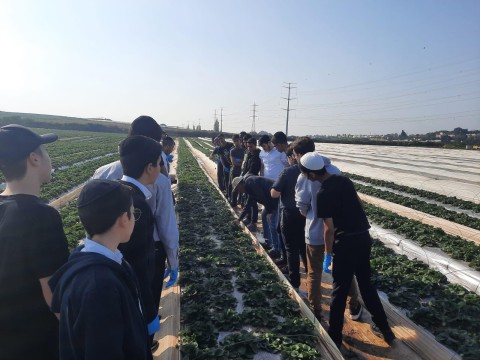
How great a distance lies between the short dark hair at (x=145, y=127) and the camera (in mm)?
3783

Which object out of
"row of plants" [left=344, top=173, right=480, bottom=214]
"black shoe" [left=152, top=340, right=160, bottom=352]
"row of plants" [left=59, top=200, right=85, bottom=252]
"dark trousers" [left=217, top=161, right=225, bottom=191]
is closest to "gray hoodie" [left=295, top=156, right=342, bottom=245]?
"black shoe" [left=152, top=340, right=160, bottom=352]

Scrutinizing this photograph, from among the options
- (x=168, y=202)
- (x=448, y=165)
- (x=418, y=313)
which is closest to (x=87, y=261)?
(x=168, y=202)

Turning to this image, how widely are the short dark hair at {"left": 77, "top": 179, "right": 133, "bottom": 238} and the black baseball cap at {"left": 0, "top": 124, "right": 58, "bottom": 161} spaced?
0.65 meters

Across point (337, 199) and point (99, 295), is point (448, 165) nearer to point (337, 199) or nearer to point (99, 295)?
point (337, 199)

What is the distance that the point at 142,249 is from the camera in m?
2.77

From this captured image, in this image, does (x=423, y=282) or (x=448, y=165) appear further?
(x=448, y=165)

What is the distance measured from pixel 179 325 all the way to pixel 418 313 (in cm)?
320

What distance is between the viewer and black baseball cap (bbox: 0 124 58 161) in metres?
2.12

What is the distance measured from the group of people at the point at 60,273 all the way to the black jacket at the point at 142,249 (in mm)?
166

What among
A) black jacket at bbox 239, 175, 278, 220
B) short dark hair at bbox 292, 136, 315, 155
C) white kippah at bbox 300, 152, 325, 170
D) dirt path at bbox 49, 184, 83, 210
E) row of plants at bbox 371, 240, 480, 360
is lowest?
dirt path at bbox 49, 184, 83, 210

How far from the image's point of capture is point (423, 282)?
5.32 meters

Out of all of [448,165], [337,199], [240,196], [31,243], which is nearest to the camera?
[31,243]

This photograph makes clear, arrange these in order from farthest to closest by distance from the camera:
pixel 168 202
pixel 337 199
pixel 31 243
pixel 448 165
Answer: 1. pixel 448 165
2. pixel 337 199
3. pixel 168 202
4. pixel 31 243

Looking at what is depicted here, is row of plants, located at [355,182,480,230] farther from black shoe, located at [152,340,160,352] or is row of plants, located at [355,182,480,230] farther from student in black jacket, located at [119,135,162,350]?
student in black jacket, located at [119,135,162,350]
